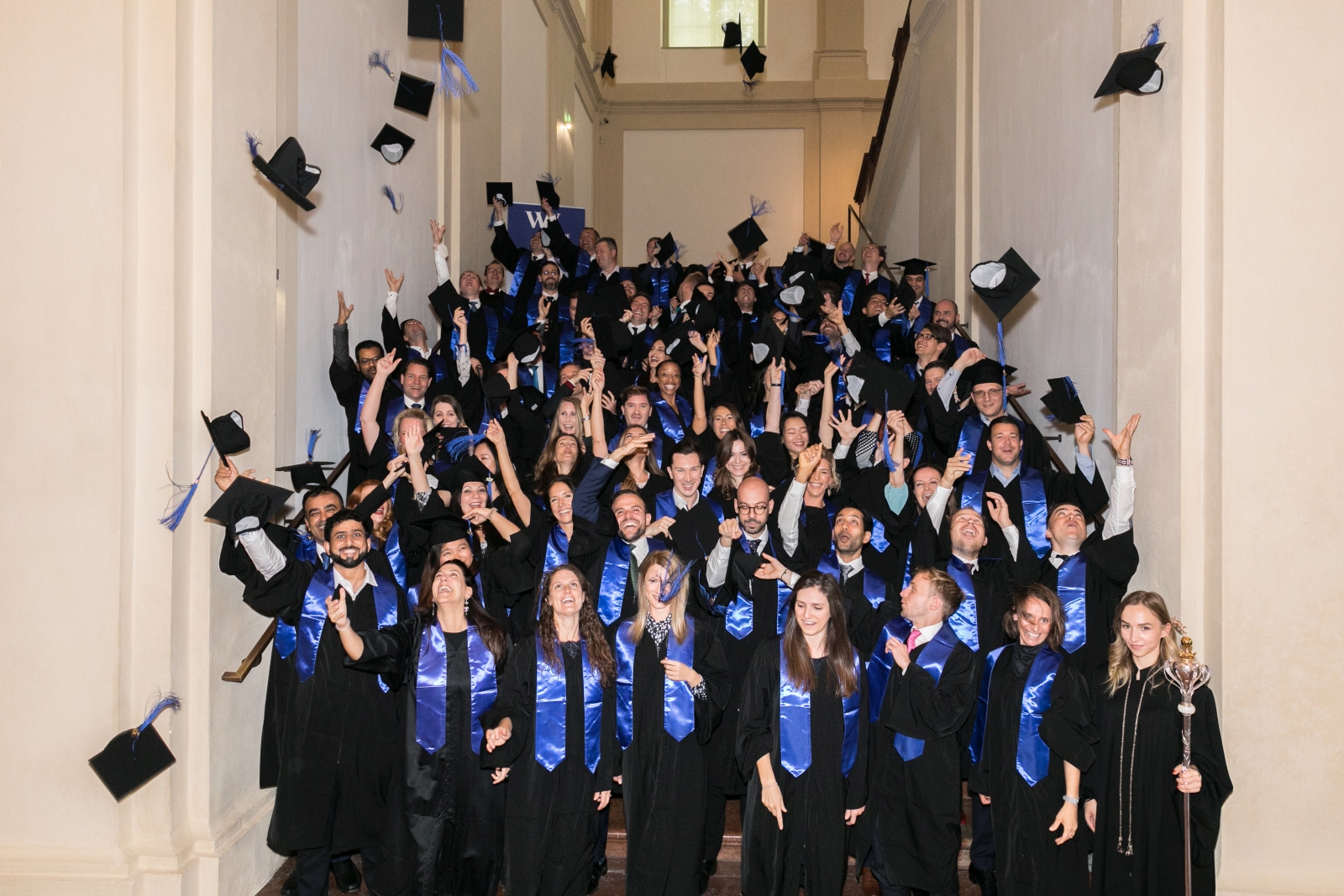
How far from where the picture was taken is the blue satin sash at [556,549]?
482cm

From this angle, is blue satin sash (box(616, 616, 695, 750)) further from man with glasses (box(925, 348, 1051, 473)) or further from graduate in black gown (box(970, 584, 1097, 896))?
man with glasses (box(925, 348, 1051, 473))

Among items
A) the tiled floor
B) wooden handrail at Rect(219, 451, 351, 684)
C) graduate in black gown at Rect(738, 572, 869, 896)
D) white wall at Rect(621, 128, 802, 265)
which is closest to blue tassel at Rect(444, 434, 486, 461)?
wooden handrail at Rect(219, 451, 351, 684)

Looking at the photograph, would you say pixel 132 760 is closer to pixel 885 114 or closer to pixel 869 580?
pixel 869 580

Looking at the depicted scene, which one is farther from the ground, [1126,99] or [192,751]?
[1126,99]

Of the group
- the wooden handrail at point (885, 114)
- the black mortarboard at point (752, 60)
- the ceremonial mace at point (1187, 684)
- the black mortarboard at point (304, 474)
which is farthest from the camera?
the black mortarboard at point (752, 60)

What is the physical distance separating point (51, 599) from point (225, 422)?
89 cm

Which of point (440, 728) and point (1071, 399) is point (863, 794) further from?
point (1071, 399)

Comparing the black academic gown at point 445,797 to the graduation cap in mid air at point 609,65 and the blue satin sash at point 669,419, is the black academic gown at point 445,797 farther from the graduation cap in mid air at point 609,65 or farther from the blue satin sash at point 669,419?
the graduation cap in mid air at point 609,65

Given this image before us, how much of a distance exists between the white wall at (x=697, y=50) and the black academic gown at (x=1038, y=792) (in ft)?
42.2

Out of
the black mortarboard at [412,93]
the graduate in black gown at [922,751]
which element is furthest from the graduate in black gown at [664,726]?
the black mortarboard at [412,93]

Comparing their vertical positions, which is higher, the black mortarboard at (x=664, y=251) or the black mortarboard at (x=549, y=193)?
the black mortarboard at (x=549, y=193)

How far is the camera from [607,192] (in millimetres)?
15680

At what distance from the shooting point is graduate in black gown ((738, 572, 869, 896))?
405 cm

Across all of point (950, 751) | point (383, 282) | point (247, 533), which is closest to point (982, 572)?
point (950, 751)
